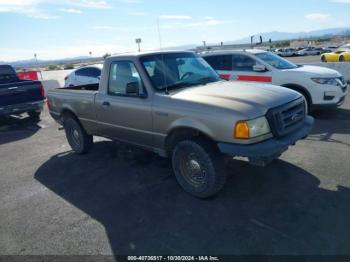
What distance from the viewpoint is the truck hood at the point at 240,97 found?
12.3ft

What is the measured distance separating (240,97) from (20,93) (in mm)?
8067

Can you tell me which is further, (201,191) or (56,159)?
(56,159)

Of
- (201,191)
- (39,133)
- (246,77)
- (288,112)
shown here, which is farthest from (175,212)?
(39,133)

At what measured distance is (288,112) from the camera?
13.5 feet

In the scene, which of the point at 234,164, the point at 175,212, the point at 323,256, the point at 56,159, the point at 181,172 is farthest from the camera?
the point at 56,159

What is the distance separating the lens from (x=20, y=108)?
31.7 ft

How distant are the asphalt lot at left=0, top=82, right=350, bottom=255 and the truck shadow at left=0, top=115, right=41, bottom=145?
2.66 metres

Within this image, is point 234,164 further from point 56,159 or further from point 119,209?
point 56,159

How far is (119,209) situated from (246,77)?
19.6ft

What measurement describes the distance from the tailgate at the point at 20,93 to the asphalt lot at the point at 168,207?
377cm

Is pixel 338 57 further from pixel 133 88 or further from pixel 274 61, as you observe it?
pixel 133 88

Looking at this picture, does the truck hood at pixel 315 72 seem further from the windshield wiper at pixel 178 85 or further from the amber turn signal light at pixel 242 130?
the amber turn signal light at pixel 242 130

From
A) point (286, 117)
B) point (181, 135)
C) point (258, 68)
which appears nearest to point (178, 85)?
point (181, 135)

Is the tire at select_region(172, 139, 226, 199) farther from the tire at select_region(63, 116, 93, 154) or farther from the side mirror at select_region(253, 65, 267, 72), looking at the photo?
the side mirror at select_region(253, 65, 267, 72)
